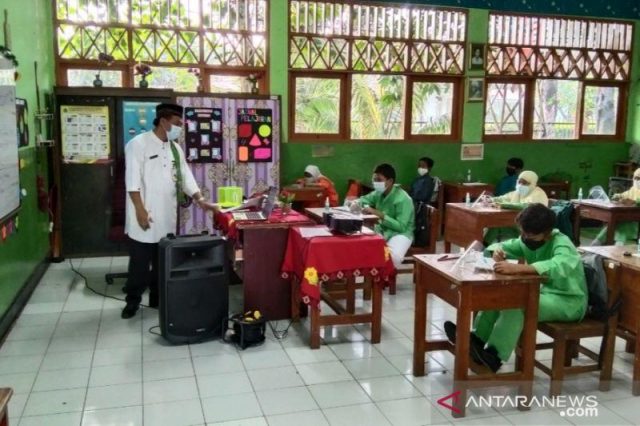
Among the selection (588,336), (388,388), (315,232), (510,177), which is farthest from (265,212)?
(510,177)

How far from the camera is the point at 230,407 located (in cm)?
304

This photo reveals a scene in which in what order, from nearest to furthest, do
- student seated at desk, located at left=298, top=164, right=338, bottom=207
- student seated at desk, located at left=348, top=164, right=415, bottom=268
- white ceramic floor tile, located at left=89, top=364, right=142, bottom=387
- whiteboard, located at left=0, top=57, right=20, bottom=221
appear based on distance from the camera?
white ceramic floor tile, located at left=89, top=364, right=142, bottom=387
whiteboard, located at left=0, top=57, right=20, bottom=221
student seated at desk, located at left=348, top=164, right=415, bottom=268
student seated at desk, located at left=298, top=164, right=338, bottom=207

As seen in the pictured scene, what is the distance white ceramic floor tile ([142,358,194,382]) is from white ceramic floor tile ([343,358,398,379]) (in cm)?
93

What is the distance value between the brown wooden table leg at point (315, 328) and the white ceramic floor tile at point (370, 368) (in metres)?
0.28

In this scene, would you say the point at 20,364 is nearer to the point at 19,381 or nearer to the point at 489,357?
the point at 19,381

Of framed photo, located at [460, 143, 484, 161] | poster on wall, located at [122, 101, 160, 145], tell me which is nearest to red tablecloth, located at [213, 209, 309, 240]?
poster on wall, located at [122, 101, 160, 145]

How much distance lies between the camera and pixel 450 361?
364 cm

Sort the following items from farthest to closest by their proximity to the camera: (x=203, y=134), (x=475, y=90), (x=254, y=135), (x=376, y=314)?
1. (x=475, y=90)
2. (x=254, y=135)
3. (x=203, y=134)
4. (x=376, y=314)

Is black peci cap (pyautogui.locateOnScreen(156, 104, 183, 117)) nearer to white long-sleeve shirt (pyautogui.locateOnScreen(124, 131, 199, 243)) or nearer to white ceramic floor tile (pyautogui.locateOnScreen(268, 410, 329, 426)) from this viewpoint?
white long-sleeve shirt (pyautogui.locateOnScreen(124, 131, 199, 243))

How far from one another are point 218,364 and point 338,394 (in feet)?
2.60

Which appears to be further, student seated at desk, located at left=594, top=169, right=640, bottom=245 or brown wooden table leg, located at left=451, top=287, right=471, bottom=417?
student seated at desk, located at left=594, top=169, right=640, bottom=245

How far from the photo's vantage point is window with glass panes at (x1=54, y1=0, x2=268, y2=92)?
632cm

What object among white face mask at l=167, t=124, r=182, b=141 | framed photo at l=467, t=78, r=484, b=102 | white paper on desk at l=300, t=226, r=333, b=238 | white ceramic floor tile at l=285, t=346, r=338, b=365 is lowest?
white ceramic floor tile at l=285, t=346, r=338, b=365

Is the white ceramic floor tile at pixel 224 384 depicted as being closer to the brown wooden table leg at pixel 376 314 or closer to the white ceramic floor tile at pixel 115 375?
the white ceramic floor tile at pixel 115 375
